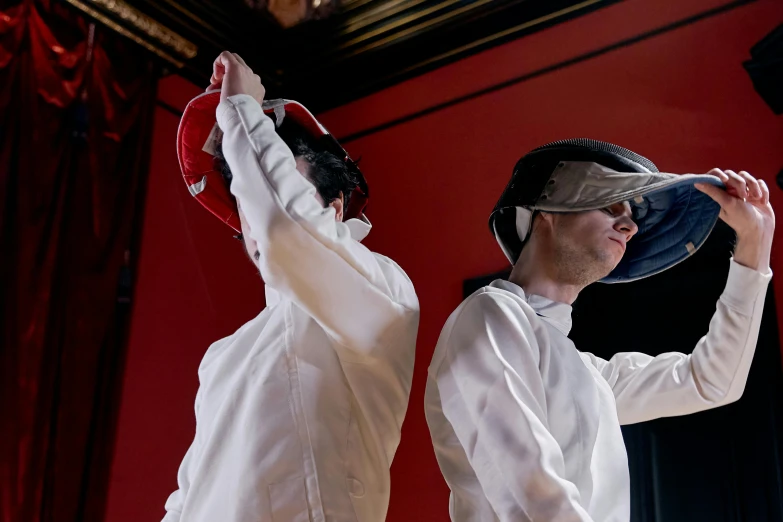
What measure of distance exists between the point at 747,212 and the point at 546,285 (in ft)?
1.08

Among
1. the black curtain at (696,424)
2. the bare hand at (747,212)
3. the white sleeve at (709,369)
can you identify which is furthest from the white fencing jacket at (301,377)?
the black curtain at (696,424)

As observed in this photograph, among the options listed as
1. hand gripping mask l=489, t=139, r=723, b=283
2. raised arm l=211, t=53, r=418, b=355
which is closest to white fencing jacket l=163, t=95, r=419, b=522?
raised arm l=211, t=53, r=418, b=355

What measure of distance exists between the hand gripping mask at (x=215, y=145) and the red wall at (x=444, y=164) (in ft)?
4.07

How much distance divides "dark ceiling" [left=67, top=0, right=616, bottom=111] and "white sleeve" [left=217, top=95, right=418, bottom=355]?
1.81 meters

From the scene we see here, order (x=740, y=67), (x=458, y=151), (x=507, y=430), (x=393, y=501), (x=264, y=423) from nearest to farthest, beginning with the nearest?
1. (x=507, y=430)
2. (x=264, y=423)
3. (x=740, y=67)
4. (x=393, y=501)
5. (x=458, y=151)

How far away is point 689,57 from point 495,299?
5.34 ft

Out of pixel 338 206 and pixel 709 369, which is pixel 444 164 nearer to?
pixel 338 206

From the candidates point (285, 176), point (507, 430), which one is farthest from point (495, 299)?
point (285, 176)

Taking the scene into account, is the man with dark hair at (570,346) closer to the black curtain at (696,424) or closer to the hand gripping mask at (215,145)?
the hand gripping mask at (215,145)

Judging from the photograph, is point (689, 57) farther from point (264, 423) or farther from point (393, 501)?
point (264, 423)

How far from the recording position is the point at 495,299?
1265 millimetres

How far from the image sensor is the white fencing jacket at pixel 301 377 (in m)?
1.19

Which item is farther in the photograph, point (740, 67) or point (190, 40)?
point (190, 40)

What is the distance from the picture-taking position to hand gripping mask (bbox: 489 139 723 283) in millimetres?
1316
